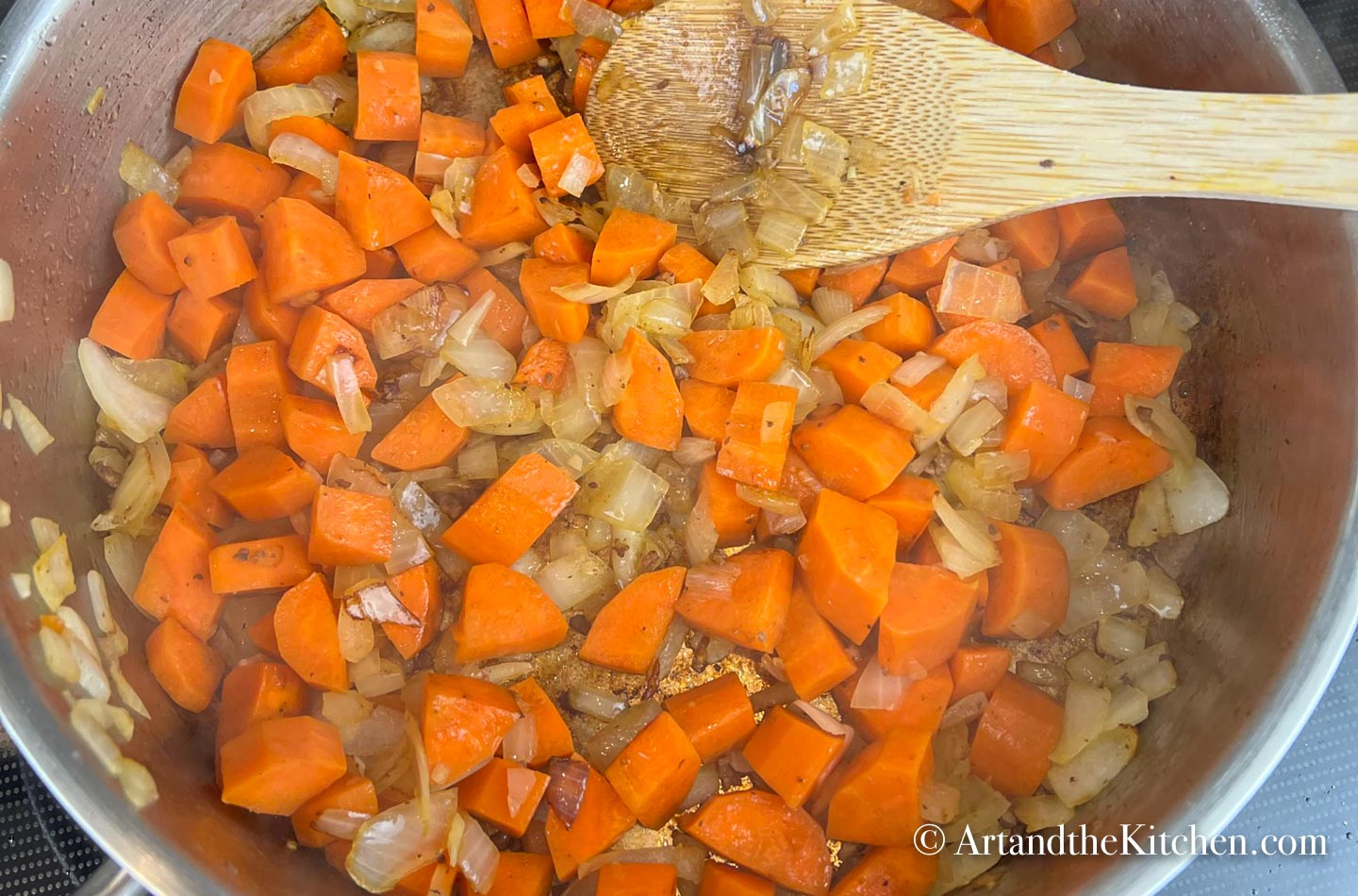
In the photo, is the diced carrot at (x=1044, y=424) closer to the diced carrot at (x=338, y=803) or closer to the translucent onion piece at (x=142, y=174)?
the diced carrot at (x=338, y=803)

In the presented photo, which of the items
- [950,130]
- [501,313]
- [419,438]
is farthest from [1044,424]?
[419,438]

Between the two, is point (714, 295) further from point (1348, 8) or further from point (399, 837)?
point (1348, 8)

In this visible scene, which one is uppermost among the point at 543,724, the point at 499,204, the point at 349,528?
the point at 499,204

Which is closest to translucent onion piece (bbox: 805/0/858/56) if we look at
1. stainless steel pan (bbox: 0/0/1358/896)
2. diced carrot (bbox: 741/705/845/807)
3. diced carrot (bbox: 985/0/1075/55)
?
stainless steel pan (bbox: 0/0/1358/896)

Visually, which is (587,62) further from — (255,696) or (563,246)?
(255,696)

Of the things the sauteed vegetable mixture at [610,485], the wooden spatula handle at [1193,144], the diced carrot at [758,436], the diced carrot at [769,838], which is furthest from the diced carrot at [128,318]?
the wooden spatula handle at [1193,144]

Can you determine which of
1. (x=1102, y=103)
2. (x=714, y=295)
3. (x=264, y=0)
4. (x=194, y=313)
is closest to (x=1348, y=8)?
(x=1102, y=103)
